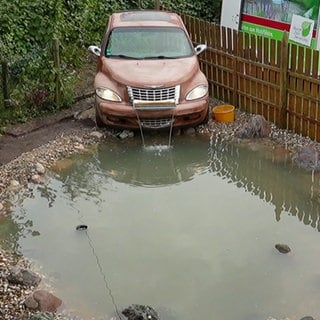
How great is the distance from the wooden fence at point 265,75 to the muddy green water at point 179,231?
956 millimetres

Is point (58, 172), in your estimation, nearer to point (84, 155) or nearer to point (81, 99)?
point (84, 155)

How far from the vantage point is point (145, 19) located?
11758 mm

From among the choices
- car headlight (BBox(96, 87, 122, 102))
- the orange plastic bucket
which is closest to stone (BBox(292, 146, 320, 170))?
the orange plastic bucket

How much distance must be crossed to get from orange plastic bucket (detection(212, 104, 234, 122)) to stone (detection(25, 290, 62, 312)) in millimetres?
5788

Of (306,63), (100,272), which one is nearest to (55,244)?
(100,272)

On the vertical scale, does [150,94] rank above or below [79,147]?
above

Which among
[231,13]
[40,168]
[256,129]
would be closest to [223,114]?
[256,129]

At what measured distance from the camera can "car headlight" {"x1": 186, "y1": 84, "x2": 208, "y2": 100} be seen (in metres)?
10.4

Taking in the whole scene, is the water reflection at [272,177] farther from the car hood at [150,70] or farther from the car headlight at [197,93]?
the car hood at [150,70]

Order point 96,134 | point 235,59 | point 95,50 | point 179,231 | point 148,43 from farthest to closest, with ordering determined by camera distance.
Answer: point 235,59 → point 95,50 → point 148,43 → point 96,134 → point 179,231

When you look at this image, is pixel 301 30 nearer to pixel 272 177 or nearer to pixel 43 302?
pixel 272 177

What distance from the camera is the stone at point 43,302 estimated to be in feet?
20.0

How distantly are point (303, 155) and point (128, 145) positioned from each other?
3.06 metres

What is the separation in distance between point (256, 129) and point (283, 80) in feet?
3.23
